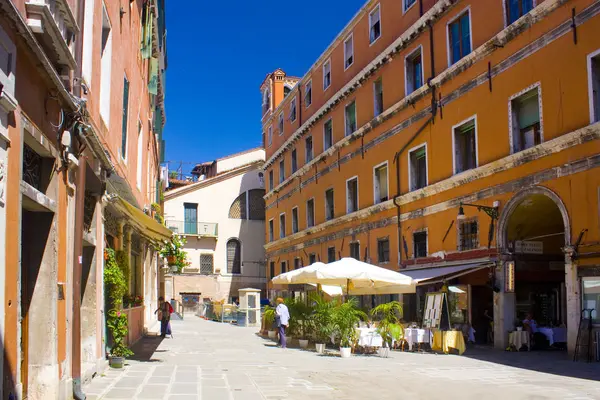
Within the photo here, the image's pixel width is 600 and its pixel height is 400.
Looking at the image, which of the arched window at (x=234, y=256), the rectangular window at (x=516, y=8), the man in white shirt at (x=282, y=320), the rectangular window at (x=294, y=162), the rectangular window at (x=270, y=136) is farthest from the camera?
the arched window at (x=234, y=256)

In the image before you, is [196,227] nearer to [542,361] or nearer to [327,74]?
[327,74]

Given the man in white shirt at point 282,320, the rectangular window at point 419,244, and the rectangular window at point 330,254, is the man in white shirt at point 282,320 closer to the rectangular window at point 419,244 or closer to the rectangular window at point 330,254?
the rectangular window at point 419,244

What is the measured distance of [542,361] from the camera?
1533 cm

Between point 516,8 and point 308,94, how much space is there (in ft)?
62.4

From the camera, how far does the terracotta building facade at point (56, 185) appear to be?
20.5 feet

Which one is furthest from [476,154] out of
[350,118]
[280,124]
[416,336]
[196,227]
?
[196,227]

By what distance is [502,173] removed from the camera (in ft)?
59.1

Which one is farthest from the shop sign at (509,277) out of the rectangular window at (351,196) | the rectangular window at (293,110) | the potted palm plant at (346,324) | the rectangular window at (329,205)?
the rectangular window at (293,110)

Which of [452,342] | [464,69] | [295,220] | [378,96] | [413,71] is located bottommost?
[452,342]

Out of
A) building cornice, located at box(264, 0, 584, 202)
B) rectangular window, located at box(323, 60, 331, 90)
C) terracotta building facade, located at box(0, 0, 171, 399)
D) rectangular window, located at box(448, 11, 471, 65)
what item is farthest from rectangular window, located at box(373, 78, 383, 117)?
terracotta building facade, located at box(0, 0, 171, 399)

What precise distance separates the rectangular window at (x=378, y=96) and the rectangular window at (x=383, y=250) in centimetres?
513

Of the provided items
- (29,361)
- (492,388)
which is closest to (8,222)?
(29,361)

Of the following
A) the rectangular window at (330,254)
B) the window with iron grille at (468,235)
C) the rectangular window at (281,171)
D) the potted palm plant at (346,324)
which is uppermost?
the rectangular window at (281,171)

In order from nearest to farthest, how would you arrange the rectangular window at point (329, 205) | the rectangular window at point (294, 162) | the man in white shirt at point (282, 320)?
the man in white shirt at point (282, 320) < the rectangular window at point (329, 205) < the rectangular window at point (294, 162)
